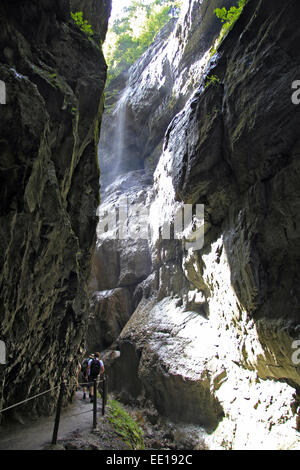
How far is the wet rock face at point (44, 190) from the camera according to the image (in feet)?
14.6

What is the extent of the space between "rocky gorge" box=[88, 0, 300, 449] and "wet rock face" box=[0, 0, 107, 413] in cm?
392

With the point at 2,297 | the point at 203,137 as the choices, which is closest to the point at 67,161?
the point at 2,297

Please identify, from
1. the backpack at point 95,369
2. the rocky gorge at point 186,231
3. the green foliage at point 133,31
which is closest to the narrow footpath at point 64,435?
the rocky gorge at point 186,231

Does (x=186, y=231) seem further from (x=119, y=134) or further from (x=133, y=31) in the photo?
(x=133, y=31)

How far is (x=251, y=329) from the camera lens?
8.04 metres

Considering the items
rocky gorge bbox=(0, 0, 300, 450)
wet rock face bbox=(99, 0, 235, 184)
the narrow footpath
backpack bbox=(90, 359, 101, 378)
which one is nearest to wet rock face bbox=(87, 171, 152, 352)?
rocky gorge bbox=(0, 0, 300, 450)

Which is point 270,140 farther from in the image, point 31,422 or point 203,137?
point 31,422

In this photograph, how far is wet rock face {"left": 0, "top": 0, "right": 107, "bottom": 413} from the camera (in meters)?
4.45

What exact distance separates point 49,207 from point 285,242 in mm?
5526

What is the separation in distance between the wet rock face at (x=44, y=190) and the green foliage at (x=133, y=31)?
2076 cm

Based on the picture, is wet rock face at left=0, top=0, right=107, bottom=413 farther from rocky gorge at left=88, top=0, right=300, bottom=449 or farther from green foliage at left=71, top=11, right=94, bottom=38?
rocky gorge at left=88, top=0, right=300, bottom=449

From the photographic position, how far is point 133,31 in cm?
2912

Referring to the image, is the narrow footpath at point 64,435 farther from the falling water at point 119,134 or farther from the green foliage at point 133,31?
the green foliage at point 133,31

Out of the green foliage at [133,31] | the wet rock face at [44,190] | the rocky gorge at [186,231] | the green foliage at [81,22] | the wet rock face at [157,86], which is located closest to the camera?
the wet rock face at [44,190]
